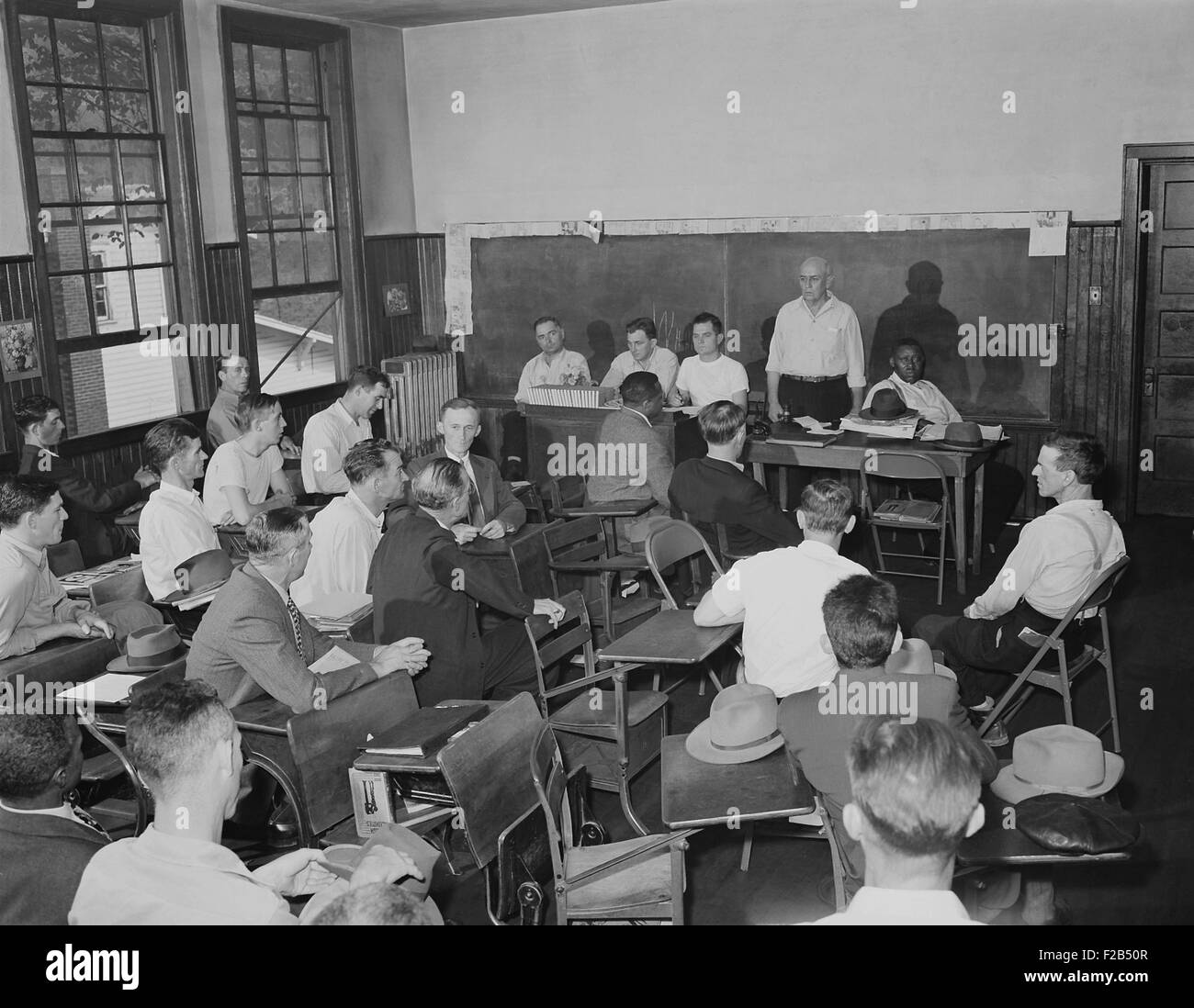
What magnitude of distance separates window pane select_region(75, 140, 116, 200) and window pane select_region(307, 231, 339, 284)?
196 centimetres

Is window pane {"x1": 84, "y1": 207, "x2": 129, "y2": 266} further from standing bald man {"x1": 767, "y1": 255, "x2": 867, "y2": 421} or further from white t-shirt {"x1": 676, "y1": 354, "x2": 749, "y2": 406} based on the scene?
standing bald man {"x1": 767, "y1": 255, "x2": 867, "y2": 421}

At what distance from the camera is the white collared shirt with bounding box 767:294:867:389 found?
8453mm

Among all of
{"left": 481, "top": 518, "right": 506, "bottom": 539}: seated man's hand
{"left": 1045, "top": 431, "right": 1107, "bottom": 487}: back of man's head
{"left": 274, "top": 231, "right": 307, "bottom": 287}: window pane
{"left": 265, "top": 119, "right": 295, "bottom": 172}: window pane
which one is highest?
{"left": 265, "top": 119, "right": 295, "bottom": 172}: window pane

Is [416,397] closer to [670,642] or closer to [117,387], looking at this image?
[117,387]

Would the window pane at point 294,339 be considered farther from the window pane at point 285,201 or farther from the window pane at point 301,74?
the window pane at point 301,74

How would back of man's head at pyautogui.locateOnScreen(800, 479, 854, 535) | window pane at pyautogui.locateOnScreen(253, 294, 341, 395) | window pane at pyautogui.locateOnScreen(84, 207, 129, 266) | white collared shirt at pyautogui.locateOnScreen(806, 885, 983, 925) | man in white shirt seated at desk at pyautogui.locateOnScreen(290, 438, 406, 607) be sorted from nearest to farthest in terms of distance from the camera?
white collared shirt at pyautogui.locateOnScreen(806, 885, 983, 925) → back of man's head at pyautogui.locateOnScreen(800, 479, 854, 535) → man in white shirt seated at desk at pyautogui.locateOnScreen(290, 438, 406, 607) → window pane at pyautogui.locateOnScreen(84, 207, 129, 266) → window pane at pyautogui.locateOnScreen(253, 294, 341, 395)

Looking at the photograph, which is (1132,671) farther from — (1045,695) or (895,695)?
(895,695)

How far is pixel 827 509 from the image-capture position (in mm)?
4516

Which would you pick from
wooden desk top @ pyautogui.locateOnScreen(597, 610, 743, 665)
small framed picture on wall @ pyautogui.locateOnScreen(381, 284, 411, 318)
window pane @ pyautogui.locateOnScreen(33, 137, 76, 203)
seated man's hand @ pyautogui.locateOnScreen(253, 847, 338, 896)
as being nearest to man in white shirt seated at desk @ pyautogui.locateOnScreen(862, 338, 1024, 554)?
wooden desk top @ pyautogui.locateOnScreen(597, 610, 743, 665)

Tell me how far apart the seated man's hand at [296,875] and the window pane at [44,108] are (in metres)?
5.89

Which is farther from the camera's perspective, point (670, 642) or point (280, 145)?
point (280, 145)

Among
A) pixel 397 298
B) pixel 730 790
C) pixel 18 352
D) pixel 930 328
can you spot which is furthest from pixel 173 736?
pixel 397 298

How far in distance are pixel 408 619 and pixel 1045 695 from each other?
3.00m

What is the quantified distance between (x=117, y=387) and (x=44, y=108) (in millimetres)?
1715
